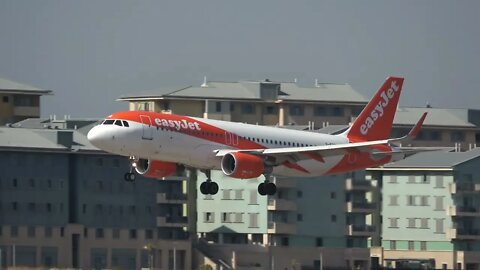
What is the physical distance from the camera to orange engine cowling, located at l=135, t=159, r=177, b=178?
123m

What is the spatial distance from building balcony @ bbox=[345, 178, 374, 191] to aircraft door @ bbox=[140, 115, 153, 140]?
7198cm

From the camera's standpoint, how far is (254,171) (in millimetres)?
125562

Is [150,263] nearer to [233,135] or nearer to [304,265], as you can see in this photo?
[304,265]

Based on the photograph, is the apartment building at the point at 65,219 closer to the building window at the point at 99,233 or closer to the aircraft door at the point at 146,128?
the building window at the point at 99,233

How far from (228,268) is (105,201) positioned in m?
16.2

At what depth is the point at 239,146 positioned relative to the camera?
415ft

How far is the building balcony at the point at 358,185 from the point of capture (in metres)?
190

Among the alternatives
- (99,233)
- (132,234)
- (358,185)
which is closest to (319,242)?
(358,185)

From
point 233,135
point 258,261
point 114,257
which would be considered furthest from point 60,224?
point 233,135

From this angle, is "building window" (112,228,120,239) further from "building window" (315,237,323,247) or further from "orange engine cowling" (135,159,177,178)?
"orange engine cowling" (135,159,177,178)

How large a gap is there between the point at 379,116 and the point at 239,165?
753 inches

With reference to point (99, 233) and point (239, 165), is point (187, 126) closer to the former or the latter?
point (239, 165)

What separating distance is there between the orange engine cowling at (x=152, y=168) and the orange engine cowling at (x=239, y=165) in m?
3.80

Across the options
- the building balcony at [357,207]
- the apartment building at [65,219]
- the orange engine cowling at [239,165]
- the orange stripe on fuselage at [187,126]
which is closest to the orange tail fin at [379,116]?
the orange engine cowling at [239,165]
